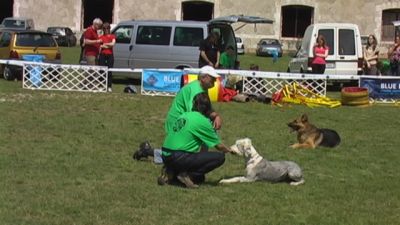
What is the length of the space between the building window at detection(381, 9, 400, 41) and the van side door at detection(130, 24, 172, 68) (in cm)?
3421

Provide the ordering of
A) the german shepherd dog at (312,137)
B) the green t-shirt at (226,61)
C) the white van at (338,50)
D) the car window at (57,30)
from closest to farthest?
the german shepherd dog at (312,137) → the green t-shirt at (226,61) → the white van at (338,50) → the car window at (57,30)

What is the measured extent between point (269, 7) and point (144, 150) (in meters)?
43.5

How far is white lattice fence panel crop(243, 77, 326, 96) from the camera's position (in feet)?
59.8

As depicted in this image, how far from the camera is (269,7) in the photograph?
51719mm

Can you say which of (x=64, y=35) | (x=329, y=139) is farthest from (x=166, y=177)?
(x=64, y=35)

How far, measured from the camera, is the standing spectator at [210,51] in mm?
18016

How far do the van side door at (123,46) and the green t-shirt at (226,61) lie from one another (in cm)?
297

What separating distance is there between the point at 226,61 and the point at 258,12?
108 feet

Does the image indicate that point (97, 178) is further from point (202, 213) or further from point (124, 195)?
point (202, 213)

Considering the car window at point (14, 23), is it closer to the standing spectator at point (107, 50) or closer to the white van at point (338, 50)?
the white van at point (338, 50)

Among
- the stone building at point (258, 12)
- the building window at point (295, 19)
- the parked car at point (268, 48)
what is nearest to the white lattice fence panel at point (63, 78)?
the parked car at point (268, 48)

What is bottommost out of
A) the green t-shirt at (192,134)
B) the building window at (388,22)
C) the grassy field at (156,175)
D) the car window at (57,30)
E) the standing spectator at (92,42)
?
the grassy field at (156,175)

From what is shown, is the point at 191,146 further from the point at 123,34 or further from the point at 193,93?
the point at 123,34

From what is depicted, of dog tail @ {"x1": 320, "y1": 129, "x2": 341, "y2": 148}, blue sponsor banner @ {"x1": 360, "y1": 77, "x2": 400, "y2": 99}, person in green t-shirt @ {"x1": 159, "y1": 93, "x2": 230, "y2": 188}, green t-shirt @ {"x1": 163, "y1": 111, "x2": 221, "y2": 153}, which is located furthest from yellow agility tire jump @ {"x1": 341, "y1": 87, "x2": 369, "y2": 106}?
green t-shirt @ {"x1": 163, "y1": 111, "x2": 221, "y2": 153}
